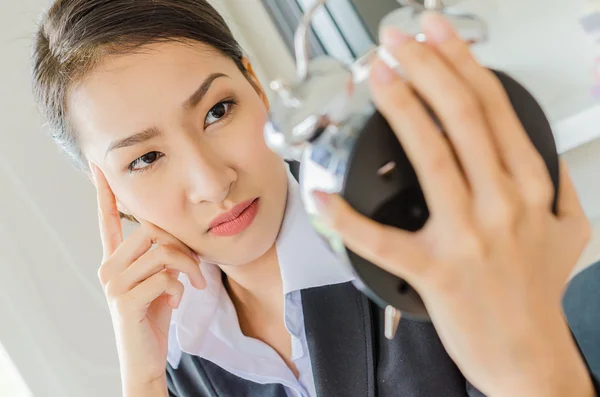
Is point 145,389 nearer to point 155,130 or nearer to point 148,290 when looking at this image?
point 148,290

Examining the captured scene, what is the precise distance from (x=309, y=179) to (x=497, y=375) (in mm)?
146

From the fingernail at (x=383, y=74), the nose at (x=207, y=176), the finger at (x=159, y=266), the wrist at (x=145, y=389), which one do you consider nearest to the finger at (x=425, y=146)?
the fingernail at (x=383, y=74)

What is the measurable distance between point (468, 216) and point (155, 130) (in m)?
0.38

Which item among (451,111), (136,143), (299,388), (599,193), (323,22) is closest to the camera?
(451,111)

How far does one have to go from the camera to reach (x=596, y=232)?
3.44 feet

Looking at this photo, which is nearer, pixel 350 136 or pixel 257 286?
pixel 350 136

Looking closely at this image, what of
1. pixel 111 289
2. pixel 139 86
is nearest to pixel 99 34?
pixel 139 86

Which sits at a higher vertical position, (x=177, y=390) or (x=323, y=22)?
(x=323, y=22)

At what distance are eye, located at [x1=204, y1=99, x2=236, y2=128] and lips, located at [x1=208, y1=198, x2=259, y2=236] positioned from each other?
3.7 inches

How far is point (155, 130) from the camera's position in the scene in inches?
21.9

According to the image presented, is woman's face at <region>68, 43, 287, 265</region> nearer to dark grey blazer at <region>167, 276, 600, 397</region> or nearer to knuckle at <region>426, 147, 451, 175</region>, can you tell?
dark grey blazer at <region>167, 276, 600, 397</region>

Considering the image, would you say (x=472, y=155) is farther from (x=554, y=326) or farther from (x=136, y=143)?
(x=136, y=143)

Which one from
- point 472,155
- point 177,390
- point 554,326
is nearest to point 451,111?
point 472,155

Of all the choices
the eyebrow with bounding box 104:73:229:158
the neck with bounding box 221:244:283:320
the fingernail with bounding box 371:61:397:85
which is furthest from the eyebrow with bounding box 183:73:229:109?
the fingernail with bounding box 371:61:397:85
